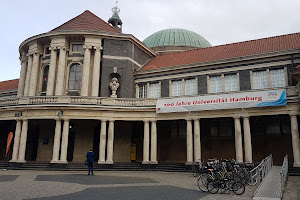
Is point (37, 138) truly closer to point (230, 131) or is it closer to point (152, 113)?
point (152, 113)

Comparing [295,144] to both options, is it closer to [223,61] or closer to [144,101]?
[223,61]

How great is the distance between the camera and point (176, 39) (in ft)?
154

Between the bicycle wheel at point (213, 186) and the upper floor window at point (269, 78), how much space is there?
16.5m

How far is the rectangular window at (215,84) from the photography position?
1091 inches

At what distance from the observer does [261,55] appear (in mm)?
25625

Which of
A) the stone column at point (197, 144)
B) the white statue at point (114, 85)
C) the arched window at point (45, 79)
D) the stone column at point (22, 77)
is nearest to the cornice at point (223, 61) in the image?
the white statue at point (114, 85)

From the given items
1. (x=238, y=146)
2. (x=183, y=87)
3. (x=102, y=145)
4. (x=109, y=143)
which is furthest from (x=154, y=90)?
(x=238, y=146)

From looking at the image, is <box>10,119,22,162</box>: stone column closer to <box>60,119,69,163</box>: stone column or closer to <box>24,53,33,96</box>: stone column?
<box>60,119,69,163</box>: stone column

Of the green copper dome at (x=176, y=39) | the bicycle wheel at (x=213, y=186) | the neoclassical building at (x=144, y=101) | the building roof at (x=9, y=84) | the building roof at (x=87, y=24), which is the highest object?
the green copper dome at (x=176, y=39)

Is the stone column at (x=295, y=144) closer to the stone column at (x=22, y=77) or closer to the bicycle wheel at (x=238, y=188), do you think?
Result: the bicycle wheel at (x=238, y=188)

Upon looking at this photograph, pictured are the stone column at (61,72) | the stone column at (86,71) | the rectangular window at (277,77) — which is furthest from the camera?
the stone column at (61,72)

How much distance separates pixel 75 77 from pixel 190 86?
514 inches

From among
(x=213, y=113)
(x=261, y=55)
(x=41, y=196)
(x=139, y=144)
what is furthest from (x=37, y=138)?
(x=261, y=55)

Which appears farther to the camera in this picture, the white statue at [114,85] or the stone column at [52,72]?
the stone column at [52,72]
